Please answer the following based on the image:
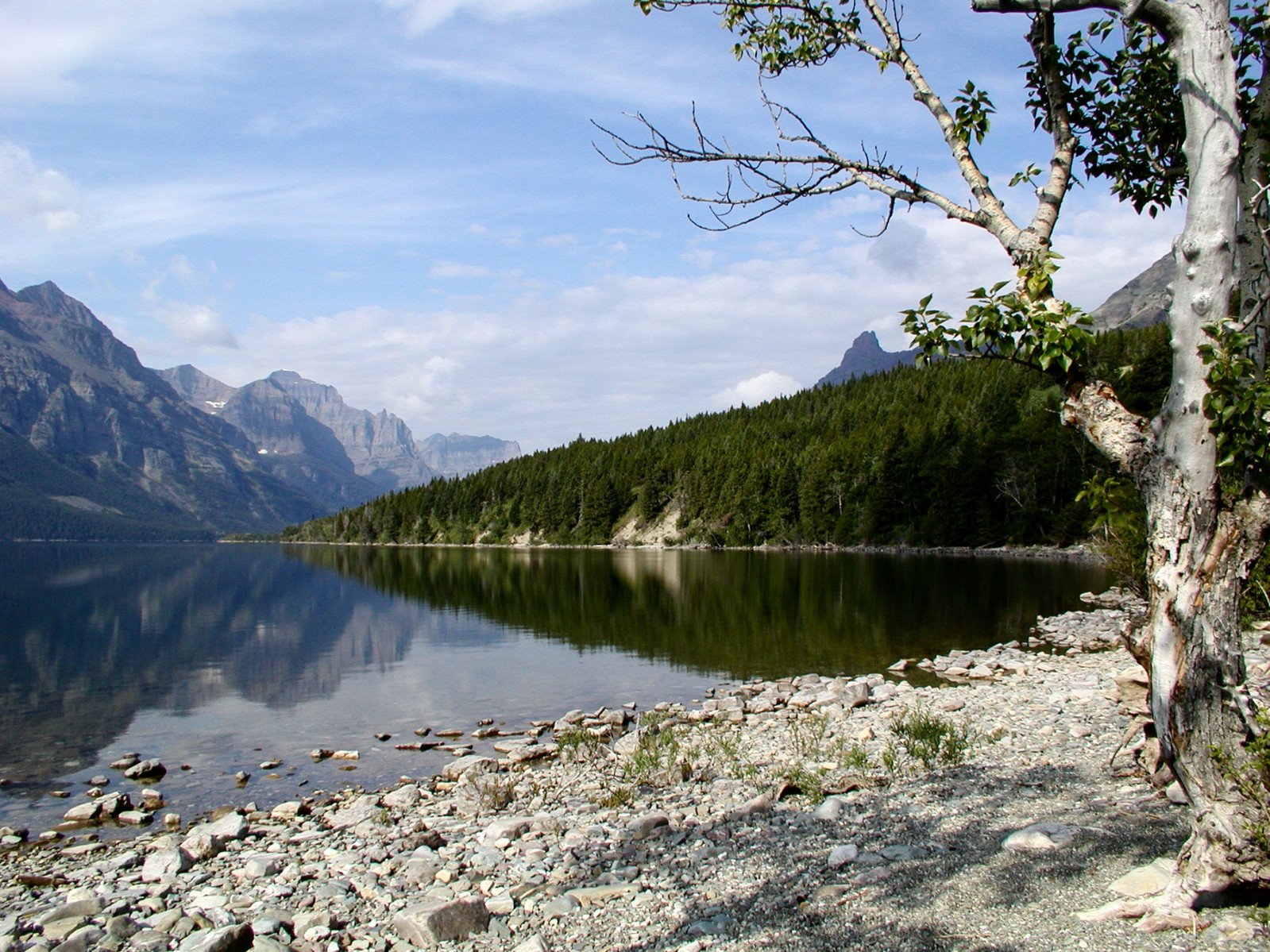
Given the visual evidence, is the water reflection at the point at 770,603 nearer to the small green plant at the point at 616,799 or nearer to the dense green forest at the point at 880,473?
the small green plant at the point at 616,799

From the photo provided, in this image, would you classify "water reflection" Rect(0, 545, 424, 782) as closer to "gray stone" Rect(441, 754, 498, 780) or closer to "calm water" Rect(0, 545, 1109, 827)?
"calm water" Rect(0, 545, 1109, 827)

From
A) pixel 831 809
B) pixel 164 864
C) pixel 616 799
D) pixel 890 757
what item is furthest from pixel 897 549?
pixel 164 864

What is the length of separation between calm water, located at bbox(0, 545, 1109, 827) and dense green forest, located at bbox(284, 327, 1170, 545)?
108ft

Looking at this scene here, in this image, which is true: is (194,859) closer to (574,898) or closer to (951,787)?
(574,898)

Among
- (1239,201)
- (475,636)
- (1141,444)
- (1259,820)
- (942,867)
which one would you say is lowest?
(475,636)

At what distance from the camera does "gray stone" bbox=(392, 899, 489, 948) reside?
891cm

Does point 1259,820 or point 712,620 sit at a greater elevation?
point 1259,820

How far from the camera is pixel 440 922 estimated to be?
8984 millimetres

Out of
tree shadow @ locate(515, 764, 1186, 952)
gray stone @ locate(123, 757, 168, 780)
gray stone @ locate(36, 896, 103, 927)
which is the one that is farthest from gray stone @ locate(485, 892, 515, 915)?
gray stone @ locate(123, 757, 168, 780)

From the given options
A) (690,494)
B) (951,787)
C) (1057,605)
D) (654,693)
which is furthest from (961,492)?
(951,787)

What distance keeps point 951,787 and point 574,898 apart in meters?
6.22

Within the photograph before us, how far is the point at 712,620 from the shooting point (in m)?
46.9

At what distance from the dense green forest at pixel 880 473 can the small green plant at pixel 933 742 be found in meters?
71.2

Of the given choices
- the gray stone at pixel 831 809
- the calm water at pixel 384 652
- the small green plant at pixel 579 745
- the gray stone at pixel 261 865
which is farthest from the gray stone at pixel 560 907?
the calm water at pixel 384 652
